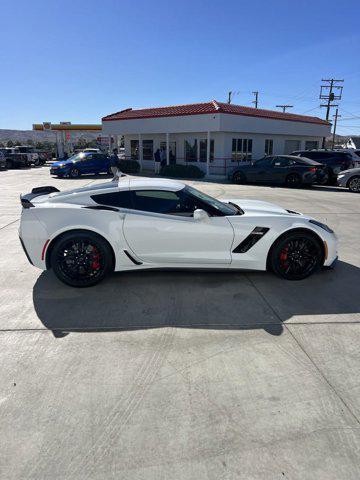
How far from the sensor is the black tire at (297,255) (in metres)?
4.78

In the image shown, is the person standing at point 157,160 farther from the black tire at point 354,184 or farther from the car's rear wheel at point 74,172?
the black tire at point 354,184

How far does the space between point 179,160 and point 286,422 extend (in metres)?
24.4

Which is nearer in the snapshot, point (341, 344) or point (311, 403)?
point (311, 403)

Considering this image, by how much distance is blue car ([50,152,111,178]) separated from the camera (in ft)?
71.1

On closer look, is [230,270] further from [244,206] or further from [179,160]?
[179,160]

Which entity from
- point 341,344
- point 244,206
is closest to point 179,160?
point 244,206

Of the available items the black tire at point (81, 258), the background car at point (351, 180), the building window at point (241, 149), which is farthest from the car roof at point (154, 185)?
the building window at point (241, 149)

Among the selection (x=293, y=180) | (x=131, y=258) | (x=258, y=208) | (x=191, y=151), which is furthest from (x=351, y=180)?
(x=131, y=258)

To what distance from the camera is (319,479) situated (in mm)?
2037

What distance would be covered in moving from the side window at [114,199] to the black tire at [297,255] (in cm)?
196

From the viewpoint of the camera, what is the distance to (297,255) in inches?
191

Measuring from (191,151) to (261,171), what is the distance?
8.67 metres

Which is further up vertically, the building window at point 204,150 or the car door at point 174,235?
the building window at point 204,150

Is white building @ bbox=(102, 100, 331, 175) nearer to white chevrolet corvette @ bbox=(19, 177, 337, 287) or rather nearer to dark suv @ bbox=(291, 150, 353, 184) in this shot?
dark suv @ bbox=(291, 150, 353, 184)
